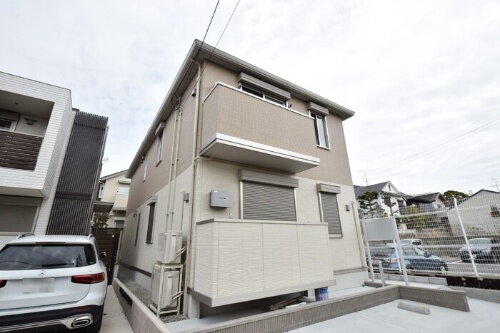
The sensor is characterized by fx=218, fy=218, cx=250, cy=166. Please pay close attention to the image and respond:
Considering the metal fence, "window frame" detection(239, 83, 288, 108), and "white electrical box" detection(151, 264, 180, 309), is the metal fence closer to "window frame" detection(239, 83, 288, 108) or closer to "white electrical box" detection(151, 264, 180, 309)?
"window frame" detection(239, 83, 288, 108)

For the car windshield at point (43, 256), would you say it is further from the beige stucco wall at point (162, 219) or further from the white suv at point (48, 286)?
the beige stucco wall at point (162, 219)

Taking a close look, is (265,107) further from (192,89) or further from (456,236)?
(456,236)

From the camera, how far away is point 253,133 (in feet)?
16.2

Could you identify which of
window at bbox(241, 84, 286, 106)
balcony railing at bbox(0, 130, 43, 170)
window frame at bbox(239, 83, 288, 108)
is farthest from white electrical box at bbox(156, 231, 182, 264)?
balcony railing at bbox(0, 130, 43, 170)

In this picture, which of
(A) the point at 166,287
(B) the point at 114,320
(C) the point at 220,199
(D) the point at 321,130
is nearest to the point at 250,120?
(C) the point at 220,199

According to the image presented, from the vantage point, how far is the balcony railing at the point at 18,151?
260 inches

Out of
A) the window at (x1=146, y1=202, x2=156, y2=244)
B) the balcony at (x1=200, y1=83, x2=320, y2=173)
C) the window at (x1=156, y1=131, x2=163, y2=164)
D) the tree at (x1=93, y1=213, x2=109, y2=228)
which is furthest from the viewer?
the tree at (x1=93, y1=213, x2=109, y2=228)

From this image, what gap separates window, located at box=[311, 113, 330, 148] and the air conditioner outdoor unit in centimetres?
596

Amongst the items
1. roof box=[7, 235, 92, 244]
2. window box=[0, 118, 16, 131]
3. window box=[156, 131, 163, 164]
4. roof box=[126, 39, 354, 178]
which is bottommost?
roof box=[7, 235, 92, 244]

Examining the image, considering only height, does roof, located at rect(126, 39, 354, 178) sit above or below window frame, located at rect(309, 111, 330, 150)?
above

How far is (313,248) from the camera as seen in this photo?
15.0ft

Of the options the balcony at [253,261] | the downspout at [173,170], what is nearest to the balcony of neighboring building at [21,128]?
the downspout at [173,170]

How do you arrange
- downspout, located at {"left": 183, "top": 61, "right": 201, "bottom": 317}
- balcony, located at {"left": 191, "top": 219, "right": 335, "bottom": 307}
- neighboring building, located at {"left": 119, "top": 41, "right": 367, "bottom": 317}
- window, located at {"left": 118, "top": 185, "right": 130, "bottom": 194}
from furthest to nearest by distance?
window, located at {"left": 118, "top": 185, "right": 130, "bottom": 194}
downspout, located at {"left": 183, "top": 61, "right": 201, "bottom": 317}
neighboring building, located at {"left": 119, "top": 41, "right": 367, "bottom": 317}
balcony, located at {"left": 191, "top": 219, "right": 335, "bottom": 307}

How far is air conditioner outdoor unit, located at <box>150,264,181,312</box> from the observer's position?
13.0 ft
